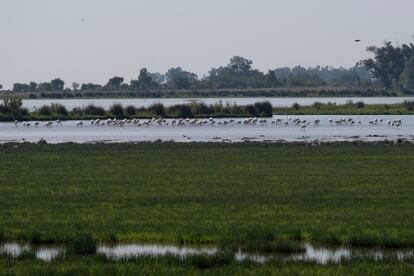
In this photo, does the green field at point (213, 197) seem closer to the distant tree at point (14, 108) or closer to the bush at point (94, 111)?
the bush at point (94, 111)

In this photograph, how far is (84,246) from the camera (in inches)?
816

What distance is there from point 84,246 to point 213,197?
8600 mm

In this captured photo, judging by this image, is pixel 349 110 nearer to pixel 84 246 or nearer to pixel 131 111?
pixel 131 111

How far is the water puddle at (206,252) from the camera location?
1972cm

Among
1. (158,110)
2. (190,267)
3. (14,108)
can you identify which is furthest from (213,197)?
(14,108)

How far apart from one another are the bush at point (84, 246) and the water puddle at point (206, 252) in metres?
0.18

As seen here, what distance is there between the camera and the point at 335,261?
63.3 ft

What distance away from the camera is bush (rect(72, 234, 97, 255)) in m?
20.6

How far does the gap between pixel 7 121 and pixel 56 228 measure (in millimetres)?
74286

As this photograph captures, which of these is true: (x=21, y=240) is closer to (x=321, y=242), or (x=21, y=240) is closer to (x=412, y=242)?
(x=321, y=242)

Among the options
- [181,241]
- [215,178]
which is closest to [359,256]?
[181,241]

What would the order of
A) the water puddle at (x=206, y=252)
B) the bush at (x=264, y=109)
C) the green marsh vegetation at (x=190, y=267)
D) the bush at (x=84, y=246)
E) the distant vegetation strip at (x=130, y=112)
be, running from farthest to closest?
the bush at (x=264, y=109) → the distant vegetation strip at (x=130, y=112) → the bush at (x=84, y=246) → the water puddle at (x=206, y=252) → the green marsh vegetation at (x=190, y=267)

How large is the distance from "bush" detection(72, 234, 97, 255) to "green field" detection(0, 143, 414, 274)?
3.19 feet

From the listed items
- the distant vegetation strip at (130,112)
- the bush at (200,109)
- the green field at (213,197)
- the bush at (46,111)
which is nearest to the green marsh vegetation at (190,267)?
the green field at (213,197)
